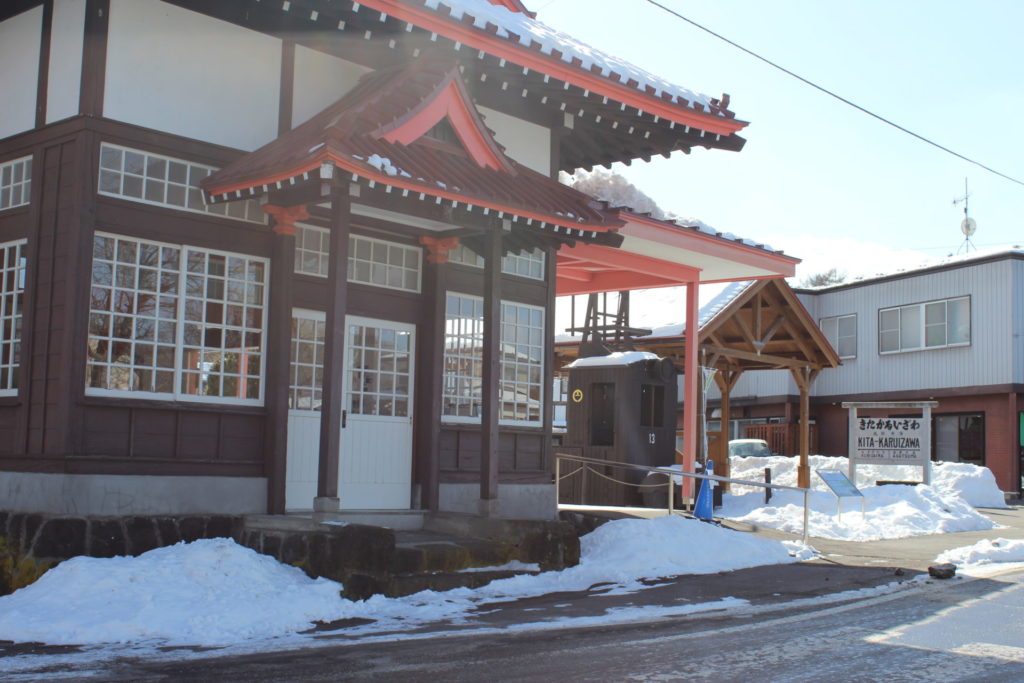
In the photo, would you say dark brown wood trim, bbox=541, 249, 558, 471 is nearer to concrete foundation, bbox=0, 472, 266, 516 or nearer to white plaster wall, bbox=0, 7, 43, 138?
concrete foundation, bbox=0, 472, 266, 516

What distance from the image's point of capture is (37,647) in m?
7.19

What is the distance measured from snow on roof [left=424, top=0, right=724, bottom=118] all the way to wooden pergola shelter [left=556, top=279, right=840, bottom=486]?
8.10 m

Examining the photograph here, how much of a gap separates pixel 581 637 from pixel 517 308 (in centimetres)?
615

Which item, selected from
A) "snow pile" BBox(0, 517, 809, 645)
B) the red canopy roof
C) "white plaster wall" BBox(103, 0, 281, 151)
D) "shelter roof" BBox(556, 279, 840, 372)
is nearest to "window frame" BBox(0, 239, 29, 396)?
"white plaster wall" BBox(103, 0, 281, 151)

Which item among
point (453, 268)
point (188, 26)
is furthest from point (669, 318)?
point (188, 26)

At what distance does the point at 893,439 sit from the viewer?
832 inches

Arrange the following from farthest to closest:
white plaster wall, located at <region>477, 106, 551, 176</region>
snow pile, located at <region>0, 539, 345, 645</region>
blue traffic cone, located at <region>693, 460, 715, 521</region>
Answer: blue traffic cone, located at <region>693, 460, 715, 521</region> → white plaster wall, located at <region>477, 106, 551, 176</region> → snow pile, located at <region>0, 539, 345, 645</region>

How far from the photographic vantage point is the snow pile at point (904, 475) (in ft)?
78.4

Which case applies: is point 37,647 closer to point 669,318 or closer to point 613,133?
point 613,133

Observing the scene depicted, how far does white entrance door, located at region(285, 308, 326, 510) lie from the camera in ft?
36.1

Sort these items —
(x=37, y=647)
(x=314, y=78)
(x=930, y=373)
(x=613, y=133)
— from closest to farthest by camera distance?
(x=37, y=647), (x=314, y=78), (x=613, y=133), (x=930, y=373)

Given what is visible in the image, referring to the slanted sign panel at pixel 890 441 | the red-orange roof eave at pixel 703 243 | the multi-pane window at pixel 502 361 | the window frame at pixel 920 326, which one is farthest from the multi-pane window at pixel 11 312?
the window frame at pixel 920 326

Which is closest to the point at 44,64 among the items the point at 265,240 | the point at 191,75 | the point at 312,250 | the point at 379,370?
the point at 191,75

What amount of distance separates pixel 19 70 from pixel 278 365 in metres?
3.91
